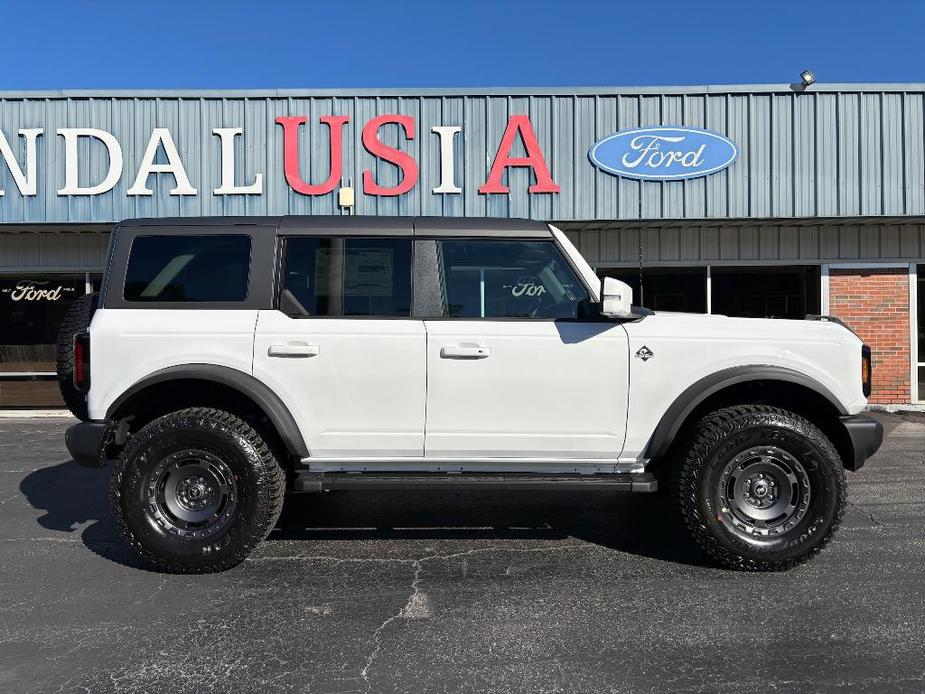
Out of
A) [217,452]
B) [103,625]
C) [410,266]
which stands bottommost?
[103,625]

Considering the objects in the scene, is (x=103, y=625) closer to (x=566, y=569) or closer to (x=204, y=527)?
(x=204, y=527)

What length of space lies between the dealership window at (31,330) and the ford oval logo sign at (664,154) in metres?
8.44

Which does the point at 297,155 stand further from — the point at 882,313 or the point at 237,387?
the point at 882,313

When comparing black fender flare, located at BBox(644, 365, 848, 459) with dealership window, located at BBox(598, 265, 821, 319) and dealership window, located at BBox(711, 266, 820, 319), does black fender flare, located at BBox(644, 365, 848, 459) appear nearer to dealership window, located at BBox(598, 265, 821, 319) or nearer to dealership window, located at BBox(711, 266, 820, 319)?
dealership window, located at BBox(598, 265, 821, 319)

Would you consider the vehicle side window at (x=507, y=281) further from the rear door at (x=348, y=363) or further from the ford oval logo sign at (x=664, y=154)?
the ford oval logo sign at (x=664, y=154)

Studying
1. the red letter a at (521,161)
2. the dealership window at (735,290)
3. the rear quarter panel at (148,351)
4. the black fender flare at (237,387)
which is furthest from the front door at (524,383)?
the dealership window at (735,290)

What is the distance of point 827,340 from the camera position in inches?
160

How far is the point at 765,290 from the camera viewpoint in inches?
439

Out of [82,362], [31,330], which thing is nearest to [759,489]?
[82,362]

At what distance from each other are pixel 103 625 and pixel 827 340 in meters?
4.18

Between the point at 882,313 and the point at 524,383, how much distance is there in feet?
30.7

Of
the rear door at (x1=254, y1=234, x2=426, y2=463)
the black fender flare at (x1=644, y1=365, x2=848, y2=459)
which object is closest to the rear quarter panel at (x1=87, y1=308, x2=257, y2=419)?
the rear door at (x1=254, y1=234, x2=426, y2=463)

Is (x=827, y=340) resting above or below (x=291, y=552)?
above

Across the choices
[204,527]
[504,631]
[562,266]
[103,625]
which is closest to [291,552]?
[204,527]
